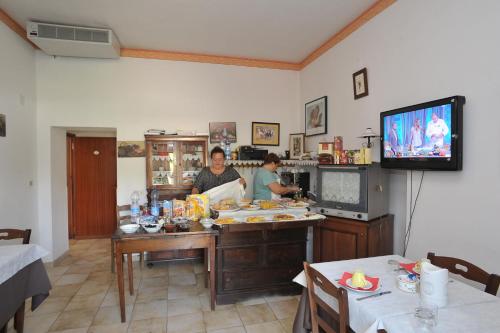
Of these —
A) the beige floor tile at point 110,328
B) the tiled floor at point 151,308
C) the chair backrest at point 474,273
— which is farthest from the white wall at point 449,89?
the beige floor tile at point 110,328

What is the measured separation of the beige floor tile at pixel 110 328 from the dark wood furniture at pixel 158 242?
0.07m

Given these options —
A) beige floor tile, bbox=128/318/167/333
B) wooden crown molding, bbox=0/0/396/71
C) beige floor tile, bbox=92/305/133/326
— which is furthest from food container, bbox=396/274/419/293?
wooden crown molding, bbox=0/0/396/71

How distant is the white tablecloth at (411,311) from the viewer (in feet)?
3.84

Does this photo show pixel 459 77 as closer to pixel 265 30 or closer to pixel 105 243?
pixel 265 30

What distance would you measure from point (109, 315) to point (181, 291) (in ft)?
2.50

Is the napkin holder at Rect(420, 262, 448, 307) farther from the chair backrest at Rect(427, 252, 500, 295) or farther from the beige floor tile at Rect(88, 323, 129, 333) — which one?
the beige floor tile at Rect(88, 323, 129, 333)

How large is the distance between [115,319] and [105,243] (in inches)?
111

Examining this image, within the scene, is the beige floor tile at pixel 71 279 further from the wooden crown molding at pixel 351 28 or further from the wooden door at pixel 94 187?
the wooden crown molding at pixel 351 28

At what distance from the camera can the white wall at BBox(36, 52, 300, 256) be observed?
3955 mm

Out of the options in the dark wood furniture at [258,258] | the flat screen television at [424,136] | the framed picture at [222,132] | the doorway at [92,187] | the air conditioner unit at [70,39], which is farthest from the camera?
the doorway at [92,187]

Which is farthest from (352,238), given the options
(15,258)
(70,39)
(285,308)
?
(70,39)

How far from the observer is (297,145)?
4.64 meters

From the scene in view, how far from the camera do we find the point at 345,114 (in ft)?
11.8

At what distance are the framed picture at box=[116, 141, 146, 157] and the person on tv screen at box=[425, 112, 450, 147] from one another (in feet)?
11.9
